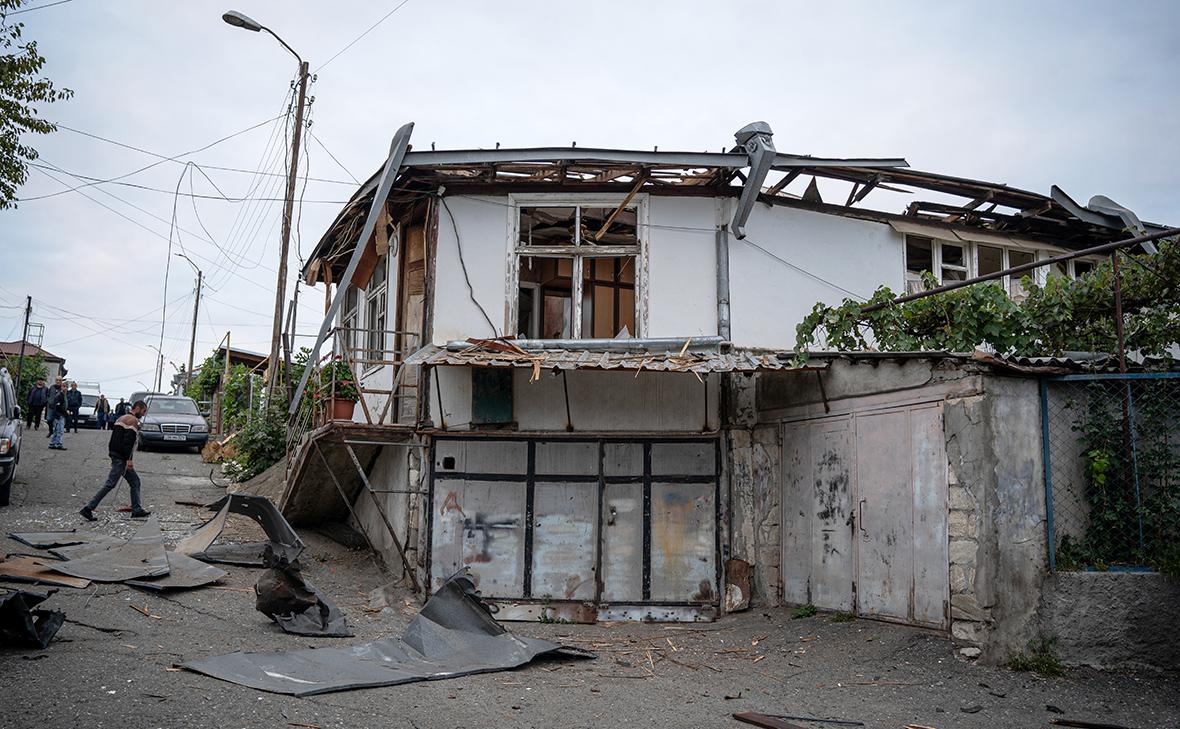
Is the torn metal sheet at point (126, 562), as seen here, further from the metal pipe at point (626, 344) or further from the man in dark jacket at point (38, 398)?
the man in dark jacket at point (38, 398)

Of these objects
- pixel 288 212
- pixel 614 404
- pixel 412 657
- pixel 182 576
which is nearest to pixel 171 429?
pixel 288 212

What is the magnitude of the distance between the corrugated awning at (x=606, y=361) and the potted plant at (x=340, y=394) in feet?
6.26

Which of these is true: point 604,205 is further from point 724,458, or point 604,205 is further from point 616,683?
point 616,683

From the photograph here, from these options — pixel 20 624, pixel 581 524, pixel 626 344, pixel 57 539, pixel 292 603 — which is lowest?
pixel 292 603

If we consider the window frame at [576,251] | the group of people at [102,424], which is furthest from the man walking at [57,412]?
the window frame at [576,251]

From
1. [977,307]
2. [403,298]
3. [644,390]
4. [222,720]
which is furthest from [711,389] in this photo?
[222,720]

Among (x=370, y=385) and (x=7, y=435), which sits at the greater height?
(x=370, y=385)

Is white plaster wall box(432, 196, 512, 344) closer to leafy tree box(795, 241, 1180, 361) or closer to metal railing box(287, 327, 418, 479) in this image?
metal railing box(287, 327, 418, 479)

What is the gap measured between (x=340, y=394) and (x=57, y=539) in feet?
12.6

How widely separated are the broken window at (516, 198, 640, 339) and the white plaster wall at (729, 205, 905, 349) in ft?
4.93

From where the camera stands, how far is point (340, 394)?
12289 millimetres

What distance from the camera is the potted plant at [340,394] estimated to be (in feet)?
39.6

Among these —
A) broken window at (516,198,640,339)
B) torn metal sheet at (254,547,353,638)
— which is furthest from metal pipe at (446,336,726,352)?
torn metal sheet at (254,547,353,638)

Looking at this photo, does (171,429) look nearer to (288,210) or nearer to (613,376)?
(288,210)
